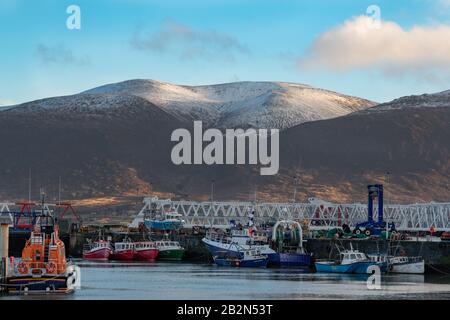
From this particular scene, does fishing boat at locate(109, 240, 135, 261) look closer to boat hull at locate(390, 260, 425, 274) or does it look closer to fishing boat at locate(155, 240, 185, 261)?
fishing boat at locate(155, 240, 185, 261)

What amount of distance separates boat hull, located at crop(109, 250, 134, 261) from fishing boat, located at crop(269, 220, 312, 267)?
19.1 metres

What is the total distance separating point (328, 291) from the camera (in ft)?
303

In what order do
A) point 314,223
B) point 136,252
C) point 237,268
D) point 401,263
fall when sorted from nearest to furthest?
point 401,263
point 237,268
point 136,252
point 314,223

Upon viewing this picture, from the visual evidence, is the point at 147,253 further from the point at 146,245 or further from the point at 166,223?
the point at 166,223

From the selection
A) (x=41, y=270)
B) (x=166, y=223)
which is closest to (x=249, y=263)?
(x=166, y=223)

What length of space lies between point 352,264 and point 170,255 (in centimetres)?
3607

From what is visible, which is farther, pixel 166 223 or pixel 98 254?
pixel 166 223

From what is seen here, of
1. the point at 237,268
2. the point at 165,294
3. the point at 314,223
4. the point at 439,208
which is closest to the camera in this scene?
the point at 165,294

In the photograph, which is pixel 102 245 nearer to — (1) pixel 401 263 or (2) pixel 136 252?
(2) pixel 136 252

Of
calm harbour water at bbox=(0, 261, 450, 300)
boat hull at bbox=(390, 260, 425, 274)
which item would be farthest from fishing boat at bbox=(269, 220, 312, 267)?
boat hull at bbox=(390, 260, 425, 274)

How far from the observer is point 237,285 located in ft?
321

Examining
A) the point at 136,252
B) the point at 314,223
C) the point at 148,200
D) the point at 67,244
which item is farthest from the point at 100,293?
the point at 314,223

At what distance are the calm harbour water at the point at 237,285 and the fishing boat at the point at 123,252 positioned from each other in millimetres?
21903

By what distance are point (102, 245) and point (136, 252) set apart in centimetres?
432
